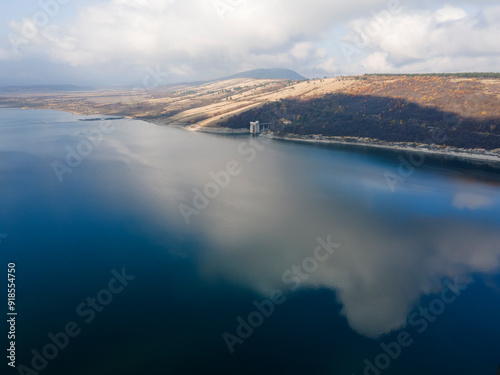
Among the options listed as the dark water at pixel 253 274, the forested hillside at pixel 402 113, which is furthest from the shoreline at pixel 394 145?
the dark water at pixel 253 274

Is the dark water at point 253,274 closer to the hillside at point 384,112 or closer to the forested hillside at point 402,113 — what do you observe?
the forested hillside at point 402,113

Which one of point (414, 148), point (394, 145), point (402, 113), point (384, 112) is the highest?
point (384, 112)

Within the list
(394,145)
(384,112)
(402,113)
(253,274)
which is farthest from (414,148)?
(253,274)

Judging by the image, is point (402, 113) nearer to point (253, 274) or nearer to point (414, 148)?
point (414, 148)

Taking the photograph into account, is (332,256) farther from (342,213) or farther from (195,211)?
(195,211)

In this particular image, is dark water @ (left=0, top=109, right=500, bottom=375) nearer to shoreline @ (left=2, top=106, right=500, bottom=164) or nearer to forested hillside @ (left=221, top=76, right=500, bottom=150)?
shoreline @ (left=2, top=106, right=500, bottom=164)

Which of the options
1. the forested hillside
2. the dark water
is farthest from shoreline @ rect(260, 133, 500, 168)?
the dark water
